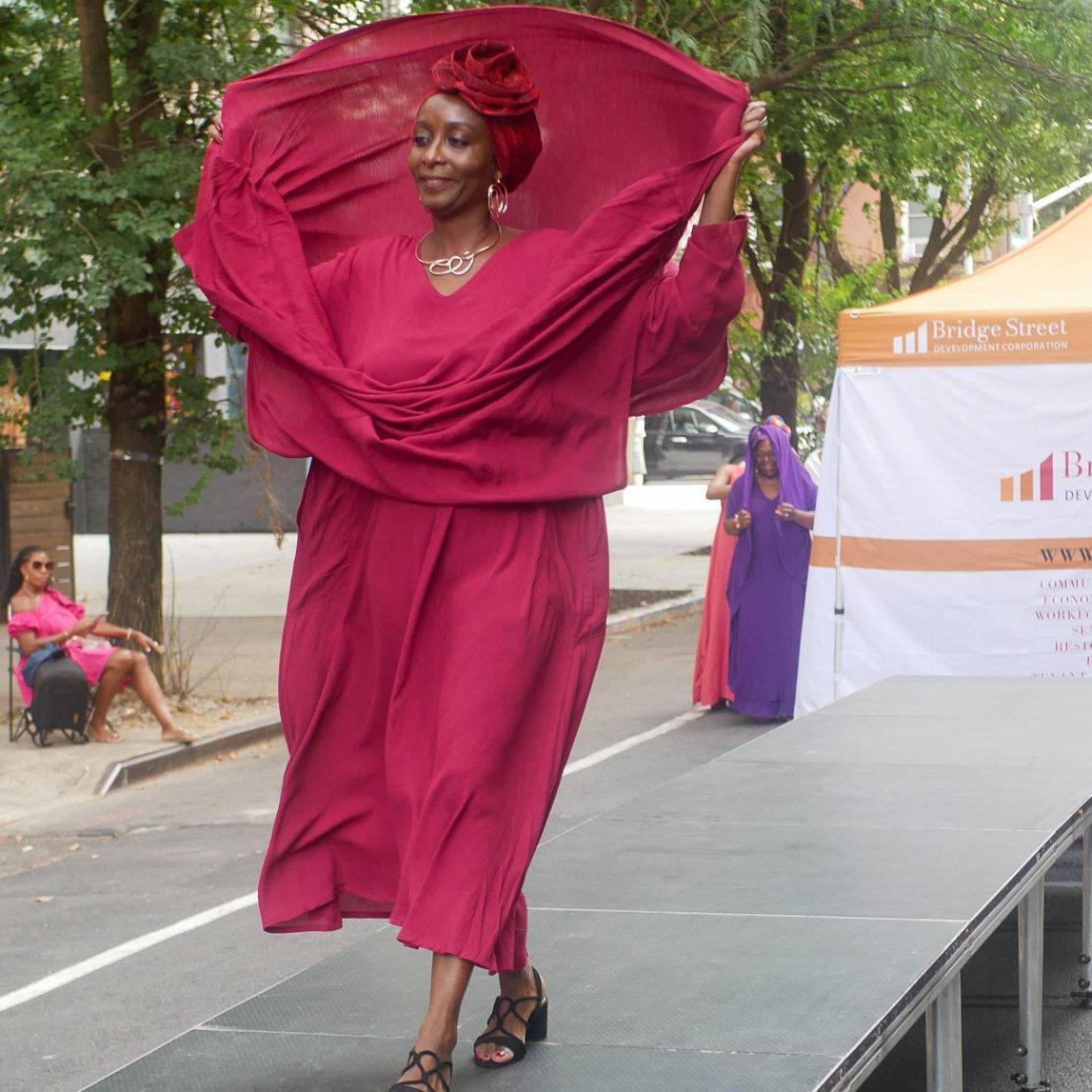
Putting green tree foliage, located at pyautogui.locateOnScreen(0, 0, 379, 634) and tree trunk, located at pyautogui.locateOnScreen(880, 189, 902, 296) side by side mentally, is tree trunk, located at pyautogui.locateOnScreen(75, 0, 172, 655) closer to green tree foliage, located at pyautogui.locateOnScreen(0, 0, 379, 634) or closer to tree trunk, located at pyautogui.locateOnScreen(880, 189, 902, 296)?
green tree foliage, located at pyautogui.locateOnScreen(0, 0, 379, 634)

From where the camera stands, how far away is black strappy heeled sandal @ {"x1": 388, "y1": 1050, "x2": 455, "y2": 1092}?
303 cm

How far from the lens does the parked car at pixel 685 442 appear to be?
1628 inches

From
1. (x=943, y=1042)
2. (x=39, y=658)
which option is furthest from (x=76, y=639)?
(x=943, y=1042)

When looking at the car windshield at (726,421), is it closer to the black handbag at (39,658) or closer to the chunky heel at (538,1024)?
the black handbag at (39,658)

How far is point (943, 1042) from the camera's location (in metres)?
3.84

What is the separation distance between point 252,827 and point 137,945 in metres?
2.21

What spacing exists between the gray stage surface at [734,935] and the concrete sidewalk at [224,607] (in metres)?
5.09

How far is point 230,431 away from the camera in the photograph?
39.9 ft

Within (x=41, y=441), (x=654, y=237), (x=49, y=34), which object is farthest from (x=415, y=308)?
(x=49, y=34)

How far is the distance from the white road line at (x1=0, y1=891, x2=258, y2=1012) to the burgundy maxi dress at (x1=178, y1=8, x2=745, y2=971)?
9.97 ft

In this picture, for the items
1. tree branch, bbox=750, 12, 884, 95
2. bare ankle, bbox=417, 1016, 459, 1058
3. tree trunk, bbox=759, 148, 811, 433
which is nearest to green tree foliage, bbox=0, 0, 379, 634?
tree branch, bbox=750, 12, 884, 95

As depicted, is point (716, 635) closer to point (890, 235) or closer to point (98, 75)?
point (98, 75)

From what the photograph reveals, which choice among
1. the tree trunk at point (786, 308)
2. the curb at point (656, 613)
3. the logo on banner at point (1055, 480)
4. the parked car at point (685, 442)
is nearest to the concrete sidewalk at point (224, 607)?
the curb at point (656, 613)

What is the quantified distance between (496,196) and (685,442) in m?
38.3
